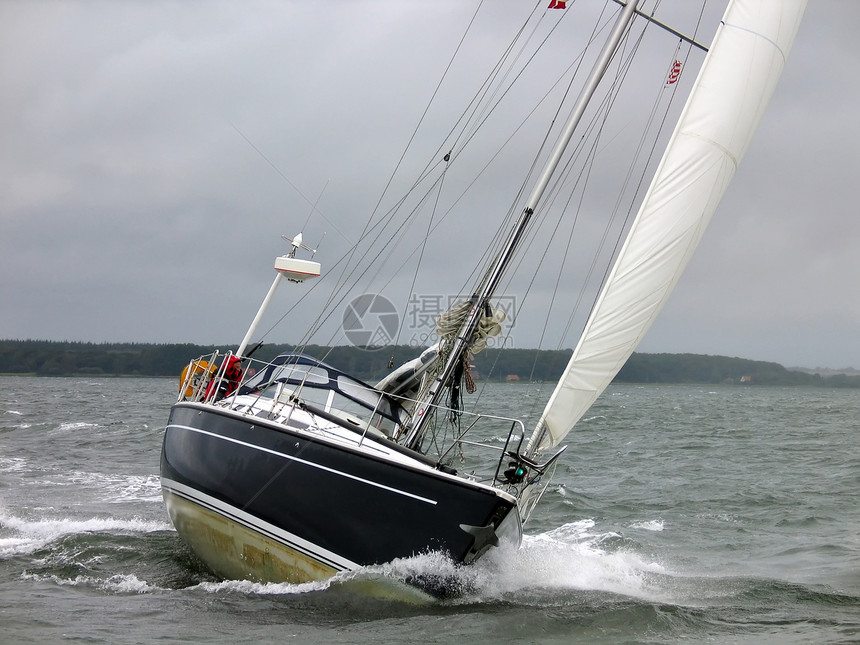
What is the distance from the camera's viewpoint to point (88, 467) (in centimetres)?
1792

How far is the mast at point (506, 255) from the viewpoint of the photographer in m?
9.00

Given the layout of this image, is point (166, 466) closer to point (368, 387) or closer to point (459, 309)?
point (368, 387)

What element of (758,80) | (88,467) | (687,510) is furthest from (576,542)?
(88,467)

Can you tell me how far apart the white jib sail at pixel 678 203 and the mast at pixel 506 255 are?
4.32ft

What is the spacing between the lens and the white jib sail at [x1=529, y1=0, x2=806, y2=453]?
789 cm

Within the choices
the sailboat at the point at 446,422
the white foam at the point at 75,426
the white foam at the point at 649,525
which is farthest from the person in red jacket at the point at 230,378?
the white foam at the point at 75,426

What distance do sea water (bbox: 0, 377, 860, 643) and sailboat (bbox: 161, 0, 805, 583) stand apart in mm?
339

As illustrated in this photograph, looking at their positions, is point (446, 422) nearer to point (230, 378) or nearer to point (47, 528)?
point (230, 378)

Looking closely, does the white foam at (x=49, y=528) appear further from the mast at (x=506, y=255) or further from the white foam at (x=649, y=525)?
the white foam at (x=649, y=525)

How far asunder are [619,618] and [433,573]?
65.4 inches

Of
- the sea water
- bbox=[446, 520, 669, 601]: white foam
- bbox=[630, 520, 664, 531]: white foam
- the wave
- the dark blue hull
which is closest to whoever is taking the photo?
the sea water

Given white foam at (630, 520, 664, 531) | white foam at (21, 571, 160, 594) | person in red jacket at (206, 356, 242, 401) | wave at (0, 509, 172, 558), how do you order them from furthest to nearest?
white foam at (630, 520, 664, 531) < person in red jacket at (206, 356, 242, 401) < wave at (0, 509, 172, 558) < white foam at (21, 571, 160, 594)

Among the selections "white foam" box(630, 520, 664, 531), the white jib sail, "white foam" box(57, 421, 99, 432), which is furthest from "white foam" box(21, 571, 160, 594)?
"white foam" box(57, 421, 99, 432)

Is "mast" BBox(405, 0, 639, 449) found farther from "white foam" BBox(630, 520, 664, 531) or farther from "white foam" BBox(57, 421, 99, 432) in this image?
"white foam" BBox(57, 421, 99, 432)
